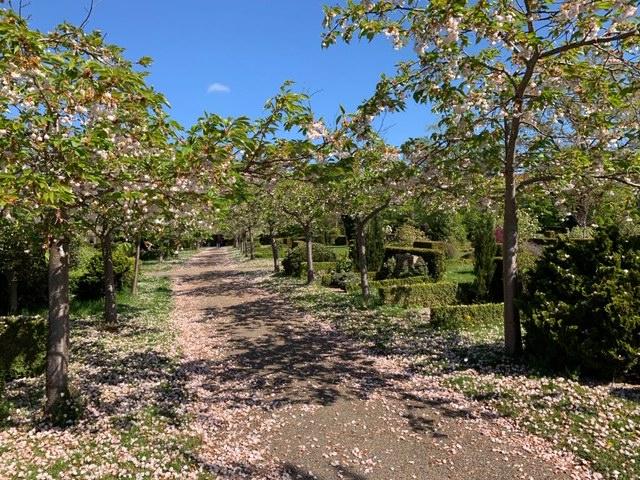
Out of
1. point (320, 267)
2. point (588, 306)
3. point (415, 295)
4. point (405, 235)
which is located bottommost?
point (415, 295)

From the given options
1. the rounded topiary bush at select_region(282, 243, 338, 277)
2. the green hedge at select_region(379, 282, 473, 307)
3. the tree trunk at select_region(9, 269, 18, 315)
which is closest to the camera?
the tree trunk at select_region(9, 269, 18, 315)

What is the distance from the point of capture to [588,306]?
7535 mm

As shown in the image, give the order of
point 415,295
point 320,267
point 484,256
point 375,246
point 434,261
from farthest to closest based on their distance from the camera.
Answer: point 375,246 < point 320,267 < point 434,261 < point 484,256 < point 415,295

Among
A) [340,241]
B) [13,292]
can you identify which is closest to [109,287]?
[13,292]

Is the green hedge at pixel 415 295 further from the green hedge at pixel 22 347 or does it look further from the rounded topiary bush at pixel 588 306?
the green hedge at pixel 22 347

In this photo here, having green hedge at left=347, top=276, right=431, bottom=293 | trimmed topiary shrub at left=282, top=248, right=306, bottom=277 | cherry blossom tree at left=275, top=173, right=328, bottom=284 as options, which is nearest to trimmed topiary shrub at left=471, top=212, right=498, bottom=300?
green hedge at left=347, top=276, right=431, bottom=293

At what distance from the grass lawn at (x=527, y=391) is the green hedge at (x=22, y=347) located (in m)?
6.79

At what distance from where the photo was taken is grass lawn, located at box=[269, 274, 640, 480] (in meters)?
5.53

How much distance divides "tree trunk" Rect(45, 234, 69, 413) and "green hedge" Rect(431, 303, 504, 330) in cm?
817

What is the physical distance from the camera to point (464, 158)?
30.2 ft

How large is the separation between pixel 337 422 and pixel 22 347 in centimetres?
618

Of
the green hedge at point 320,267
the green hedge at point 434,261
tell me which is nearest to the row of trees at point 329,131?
the green hedge at point 434,261

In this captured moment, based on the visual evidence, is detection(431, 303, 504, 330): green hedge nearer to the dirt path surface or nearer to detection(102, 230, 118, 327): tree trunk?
the dirt path surface

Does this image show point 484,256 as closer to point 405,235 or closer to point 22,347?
point 22,347
